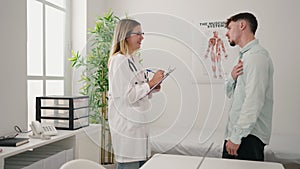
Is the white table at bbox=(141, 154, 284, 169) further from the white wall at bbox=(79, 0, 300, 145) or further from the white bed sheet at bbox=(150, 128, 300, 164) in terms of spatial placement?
the white wall at bbox=(79, 0, 300, 145)

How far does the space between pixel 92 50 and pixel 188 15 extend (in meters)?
1.13

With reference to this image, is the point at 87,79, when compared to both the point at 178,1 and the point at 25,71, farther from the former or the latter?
the point at 178,1

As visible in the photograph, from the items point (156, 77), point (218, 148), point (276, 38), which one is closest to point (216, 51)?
point (276, 38)

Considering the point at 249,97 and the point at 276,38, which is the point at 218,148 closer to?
the point at 249,97

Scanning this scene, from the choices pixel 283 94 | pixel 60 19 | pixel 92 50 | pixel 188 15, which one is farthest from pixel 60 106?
pixel 283 94

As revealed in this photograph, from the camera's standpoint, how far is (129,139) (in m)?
1.74

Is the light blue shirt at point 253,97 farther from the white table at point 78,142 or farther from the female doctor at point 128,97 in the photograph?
the white table at point 78,142

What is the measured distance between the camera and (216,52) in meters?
3.07

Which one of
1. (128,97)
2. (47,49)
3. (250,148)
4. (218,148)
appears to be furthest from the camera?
(47,49)

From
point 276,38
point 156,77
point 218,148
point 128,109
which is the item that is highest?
point 276,38

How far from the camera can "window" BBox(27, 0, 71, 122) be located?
7.73 ft

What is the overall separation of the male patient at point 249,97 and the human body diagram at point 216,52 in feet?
2.99

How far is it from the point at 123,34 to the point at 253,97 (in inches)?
29.2

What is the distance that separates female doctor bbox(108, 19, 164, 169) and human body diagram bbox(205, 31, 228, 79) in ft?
3.86
